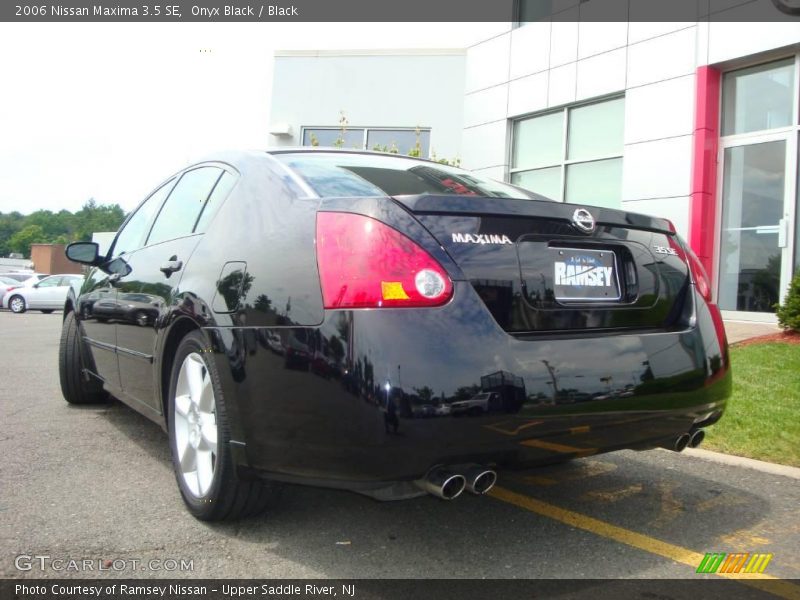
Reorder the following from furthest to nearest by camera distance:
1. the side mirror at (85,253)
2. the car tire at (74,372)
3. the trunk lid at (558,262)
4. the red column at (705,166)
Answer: the red column at (705,166) < the car tire at (74,372) < the side mirror at (85,253) < the trunk lid at (558,262)

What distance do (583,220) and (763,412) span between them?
2998 mm

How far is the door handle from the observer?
306 cm

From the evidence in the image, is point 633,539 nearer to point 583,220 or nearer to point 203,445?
point 583,220

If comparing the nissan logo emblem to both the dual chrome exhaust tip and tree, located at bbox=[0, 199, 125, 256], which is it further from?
tree, located at bbox=[0, 199, 125, 256]

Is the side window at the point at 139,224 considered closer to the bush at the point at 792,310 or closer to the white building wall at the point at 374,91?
the bush at the point at 792,310

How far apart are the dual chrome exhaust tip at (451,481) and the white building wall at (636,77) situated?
32.6 ft

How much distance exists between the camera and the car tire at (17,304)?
24.4 m

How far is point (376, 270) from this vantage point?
2180 millimetres

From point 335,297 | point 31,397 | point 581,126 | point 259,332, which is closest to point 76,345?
point 31,397

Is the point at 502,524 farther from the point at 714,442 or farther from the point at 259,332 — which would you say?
the point at 714,442

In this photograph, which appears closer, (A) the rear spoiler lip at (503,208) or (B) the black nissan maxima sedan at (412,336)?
(B) the black nissan maxima sedan at (412,336)

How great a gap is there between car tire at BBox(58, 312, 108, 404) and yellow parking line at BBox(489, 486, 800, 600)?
2998 millimetres

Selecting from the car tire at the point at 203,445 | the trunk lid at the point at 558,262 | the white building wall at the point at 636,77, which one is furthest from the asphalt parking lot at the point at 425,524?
the white building wall at the point at 636,77

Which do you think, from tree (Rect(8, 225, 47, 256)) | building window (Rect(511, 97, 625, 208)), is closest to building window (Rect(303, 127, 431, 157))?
building window (Rect(511, 97, 625, 208))
